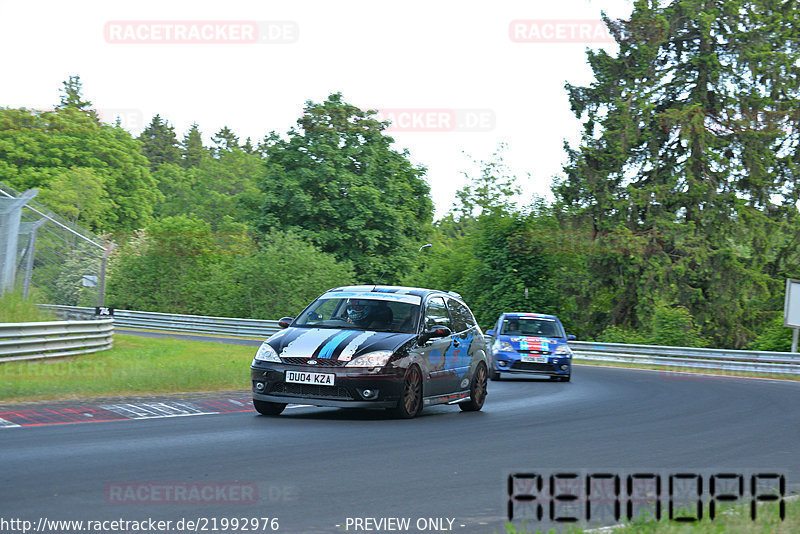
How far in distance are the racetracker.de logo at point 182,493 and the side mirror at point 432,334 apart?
241 inches

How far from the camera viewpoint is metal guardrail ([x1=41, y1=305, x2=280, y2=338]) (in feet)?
149

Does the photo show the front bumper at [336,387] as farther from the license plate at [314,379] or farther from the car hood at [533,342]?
the car hood at [533,342]

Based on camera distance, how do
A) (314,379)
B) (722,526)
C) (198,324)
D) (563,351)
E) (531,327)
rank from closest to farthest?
(722,526), (314,379), (563,351), (531,327), (198,324)

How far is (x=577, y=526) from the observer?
6.51 metres

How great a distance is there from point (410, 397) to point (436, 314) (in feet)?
5.44

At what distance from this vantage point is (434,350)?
1387 centimetres

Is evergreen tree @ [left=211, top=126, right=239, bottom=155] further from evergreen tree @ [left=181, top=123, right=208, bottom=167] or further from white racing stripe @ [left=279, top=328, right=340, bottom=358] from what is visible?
white racing stripe @ [left=279, top=328, right=340, bottom=358]

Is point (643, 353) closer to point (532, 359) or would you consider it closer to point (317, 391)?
point (532, 359)

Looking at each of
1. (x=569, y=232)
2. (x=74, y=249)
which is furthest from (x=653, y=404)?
(x=569, y=232)

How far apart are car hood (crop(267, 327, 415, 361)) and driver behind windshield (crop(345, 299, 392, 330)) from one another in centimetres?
29

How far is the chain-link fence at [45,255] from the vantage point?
23750mm

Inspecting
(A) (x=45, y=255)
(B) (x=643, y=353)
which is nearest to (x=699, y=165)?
(B) (x=643, y=353)

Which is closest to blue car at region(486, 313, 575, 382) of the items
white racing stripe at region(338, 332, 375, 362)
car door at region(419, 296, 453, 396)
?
car door at region(419, 296, 453, 396)

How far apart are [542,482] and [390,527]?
92.8 inches
